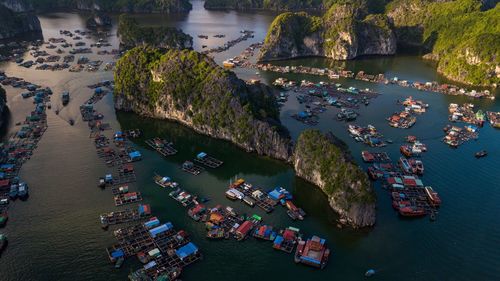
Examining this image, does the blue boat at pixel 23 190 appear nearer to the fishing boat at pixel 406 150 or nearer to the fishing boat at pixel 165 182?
the fishing boat at pixel 165 182

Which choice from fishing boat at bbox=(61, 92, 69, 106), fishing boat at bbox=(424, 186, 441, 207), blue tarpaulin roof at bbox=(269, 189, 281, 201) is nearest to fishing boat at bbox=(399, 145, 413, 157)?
fishing boat at bbox=(424, 186, 441, 207)

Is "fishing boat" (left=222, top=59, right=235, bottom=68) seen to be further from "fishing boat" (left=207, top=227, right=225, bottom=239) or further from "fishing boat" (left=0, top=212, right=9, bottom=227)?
"fishing boat" (left=0, top=212, right=9, bottom=227)

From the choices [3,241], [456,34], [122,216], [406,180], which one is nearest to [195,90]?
[122,216]

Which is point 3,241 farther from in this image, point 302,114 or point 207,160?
point 302,114

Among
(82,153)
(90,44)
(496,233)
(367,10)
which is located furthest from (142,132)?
(367,10)

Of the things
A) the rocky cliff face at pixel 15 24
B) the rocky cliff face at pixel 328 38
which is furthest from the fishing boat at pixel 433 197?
the rocky cliff face at pixel 15 24

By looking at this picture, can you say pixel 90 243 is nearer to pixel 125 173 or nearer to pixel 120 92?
pixel 125 173

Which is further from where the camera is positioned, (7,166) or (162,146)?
(162,146)
